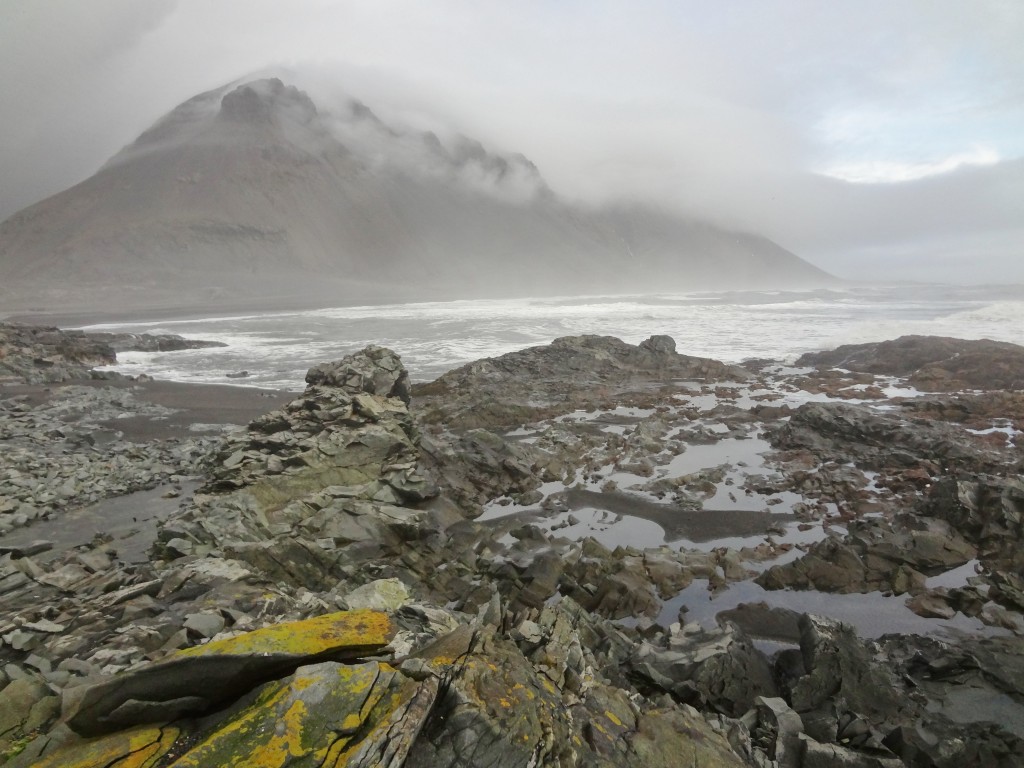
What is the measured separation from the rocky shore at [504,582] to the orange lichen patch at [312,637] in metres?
0.03

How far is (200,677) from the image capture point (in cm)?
380

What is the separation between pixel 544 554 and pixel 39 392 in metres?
22.9

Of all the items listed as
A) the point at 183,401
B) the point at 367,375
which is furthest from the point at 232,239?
the point at 367,375

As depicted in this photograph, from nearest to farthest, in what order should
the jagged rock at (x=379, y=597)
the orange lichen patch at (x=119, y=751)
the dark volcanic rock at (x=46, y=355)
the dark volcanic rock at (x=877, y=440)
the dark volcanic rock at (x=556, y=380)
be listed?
the orange lichen patch at (x=119, y=751)
the jagged rock at (x=379, y=597)
the dark volcanic rock at (x=877, y=440)
the dark volcanic rock at (x=556, y=380)
the dark volcanic rock at (x=46, y=355)

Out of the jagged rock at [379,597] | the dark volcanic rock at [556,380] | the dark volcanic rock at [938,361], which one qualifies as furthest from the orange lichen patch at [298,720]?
the dark volcanic rock at [938,361]

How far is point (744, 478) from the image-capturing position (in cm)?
1425

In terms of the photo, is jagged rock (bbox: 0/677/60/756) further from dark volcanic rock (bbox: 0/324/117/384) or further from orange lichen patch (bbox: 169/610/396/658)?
dark volcanic rock (bbox: 0/324/117/384)

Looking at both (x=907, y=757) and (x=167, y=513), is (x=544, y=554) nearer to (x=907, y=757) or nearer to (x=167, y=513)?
(x=907, y=757)

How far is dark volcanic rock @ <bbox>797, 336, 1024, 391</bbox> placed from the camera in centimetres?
2389

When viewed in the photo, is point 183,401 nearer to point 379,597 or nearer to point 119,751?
point 379,597

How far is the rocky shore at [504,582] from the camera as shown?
386 cm

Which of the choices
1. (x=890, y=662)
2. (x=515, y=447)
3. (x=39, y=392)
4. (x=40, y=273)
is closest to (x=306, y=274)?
(x=40, y=273)

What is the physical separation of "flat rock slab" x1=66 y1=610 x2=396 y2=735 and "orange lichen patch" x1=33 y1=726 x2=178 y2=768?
0.10 m

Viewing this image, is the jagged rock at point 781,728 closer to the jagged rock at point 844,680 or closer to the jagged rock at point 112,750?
the jagged rock at point 844,680
